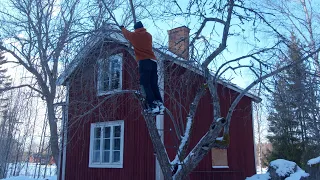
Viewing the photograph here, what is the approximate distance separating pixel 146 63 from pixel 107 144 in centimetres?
637

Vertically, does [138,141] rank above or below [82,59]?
below

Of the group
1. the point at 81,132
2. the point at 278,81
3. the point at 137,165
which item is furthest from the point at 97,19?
the point at 81,132

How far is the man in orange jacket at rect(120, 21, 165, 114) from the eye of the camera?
5955mm

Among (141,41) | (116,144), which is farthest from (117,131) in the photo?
(141,41)

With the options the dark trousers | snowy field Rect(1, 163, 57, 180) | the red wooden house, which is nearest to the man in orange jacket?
the dark trousers

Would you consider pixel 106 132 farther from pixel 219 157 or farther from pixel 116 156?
pixel 219 157

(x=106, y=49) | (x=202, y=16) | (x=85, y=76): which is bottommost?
(x=85, y=76)

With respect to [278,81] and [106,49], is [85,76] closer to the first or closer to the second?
[106,49]

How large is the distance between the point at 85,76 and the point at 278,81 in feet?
14.5

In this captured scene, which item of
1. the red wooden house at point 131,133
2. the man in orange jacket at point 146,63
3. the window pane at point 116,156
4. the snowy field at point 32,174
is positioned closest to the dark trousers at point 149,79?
the man in orange jacket at point 146,63

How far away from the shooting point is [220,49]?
724 centimetres

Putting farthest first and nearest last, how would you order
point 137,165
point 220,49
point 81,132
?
point 81,132, point 137,165, point 220,49

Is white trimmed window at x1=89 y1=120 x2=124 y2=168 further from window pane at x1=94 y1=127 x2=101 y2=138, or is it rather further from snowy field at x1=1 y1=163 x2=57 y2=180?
snowy field at x1=1 y1=163 x2=57 y2=180

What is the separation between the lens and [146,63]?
6.07 meters
